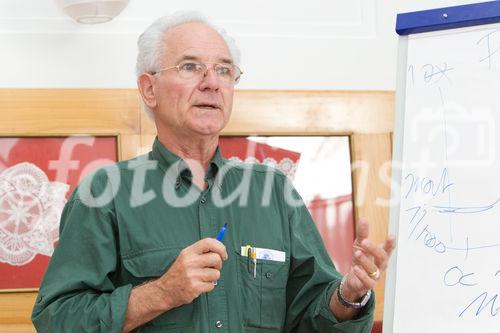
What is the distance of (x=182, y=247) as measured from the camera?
75.3 inches

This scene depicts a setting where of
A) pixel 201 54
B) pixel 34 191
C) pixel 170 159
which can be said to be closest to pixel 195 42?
pixel 201 54

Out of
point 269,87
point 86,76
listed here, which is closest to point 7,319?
point 86,76

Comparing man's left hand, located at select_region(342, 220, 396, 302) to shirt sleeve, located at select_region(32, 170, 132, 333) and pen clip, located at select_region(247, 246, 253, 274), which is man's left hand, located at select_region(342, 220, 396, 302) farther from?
shirt sleeve, located at select_region(32, 170, 132, 333)

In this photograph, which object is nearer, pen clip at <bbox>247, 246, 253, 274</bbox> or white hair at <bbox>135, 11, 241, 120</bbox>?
pen clip at <bbox>247, 246, 253, 274</bbox>

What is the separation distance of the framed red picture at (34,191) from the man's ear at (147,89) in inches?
21.4

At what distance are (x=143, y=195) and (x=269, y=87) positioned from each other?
36.3 inches

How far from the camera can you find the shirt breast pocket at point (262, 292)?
194 centimetres

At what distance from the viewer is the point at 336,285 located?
1947mm

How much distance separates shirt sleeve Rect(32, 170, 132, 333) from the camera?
179 centimetres

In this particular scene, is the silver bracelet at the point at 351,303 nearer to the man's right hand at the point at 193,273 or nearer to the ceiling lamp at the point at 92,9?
the man's right hand at the point at 193,273

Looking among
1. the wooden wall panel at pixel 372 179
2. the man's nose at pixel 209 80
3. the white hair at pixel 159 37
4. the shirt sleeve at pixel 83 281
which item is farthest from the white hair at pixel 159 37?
the wooden wall panel at pixel 372 179

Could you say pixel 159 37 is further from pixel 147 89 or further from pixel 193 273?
pixel 193 273

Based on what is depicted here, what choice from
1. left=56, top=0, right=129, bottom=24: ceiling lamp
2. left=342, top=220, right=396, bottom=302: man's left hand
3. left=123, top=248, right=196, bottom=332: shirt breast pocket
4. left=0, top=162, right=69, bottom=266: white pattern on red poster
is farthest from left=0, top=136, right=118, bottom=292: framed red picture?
left=342, top=220, right=396, bottom=302: man's left hand

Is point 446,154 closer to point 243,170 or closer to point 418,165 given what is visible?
point 418,165
